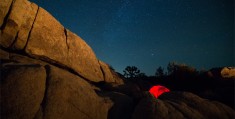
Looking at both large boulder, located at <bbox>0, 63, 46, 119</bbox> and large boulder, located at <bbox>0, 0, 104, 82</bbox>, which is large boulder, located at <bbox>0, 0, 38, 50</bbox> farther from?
large boulder, located at <bbox>0, 63, 46, 119</bbox>

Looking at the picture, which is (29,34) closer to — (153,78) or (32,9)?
(32,9)

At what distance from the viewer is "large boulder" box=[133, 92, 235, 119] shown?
8297 millimetres

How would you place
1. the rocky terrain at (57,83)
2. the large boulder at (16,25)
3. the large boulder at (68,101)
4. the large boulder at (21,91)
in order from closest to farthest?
the large boulder at (21,91) < the rocky terrain at (57,83) < the large boulder at (68,101) < the large boulder at (16,25)

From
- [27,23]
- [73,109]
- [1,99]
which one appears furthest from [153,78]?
[1,99]

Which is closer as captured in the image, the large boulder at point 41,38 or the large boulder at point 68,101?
the large boulder at point 68,101

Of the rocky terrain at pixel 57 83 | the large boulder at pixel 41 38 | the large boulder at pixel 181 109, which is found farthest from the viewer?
the large boulder at pixel 41 38

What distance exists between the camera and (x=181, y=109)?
9008 mm

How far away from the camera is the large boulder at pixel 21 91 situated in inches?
237

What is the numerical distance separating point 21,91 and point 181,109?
675 centimetres

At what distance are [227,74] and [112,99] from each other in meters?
18.6

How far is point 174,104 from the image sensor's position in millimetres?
9438

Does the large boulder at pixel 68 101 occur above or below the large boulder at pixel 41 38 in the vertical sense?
below

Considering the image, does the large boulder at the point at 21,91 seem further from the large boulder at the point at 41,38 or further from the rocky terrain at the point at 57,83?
the large boulder at the point at 41,38

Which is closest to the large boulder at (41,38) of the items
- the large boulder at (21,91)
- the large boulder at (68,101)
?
the large boulder at (68,101)
